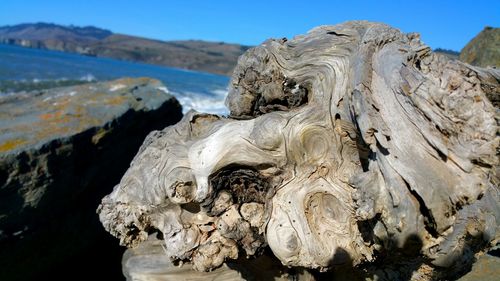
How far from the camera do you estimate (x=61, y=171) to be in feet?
14.8

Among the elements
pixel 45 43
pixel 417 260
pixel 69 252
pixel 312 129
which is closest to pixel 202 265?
pixel 312 129

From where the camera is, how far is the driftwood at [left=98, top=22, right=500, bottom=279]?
212 centimetres

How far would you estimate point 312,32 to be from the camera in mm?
3270

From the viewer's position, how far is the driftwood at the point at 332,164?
212 centimetres

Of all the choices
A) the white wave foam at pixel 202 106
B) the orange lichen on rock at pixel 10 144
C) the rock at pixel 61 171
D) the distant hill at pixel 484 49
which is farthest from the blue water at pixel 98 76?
the orange lichen on rock at pixel 10 144

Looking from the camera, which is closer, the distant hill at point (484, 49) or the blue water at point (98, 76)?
the distant hill at point (484, 49)

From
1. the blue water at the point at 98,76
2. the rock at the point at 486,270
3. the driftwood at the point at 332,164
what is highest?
the driftwood at the point at 332,164

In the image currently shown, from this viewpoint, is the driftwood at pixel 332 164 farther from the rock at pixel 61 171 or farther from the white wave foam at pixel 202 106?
the white wave foam at pixel 202 106

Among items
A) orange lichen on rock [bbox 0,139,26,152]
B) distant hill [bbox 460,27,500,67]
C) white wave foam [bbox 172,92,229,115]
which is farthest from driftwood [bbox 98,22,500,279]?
white wave foam [bbox 172,92,229,115]

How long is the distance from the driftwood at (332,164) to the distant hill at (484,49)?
3514mm

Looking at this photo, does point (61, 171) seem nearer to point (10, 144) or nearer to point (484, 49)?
point (10, 144)

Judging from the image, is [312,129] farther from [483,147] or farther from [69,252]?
[69,252]

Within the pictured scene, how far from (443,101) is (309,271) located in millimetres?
1601

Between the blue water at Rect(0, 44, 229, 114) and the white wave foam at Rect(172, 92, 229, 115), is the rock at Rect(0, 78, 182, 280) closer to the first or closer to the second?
the white wave foam at Rect(172, 92, 229, 115)
